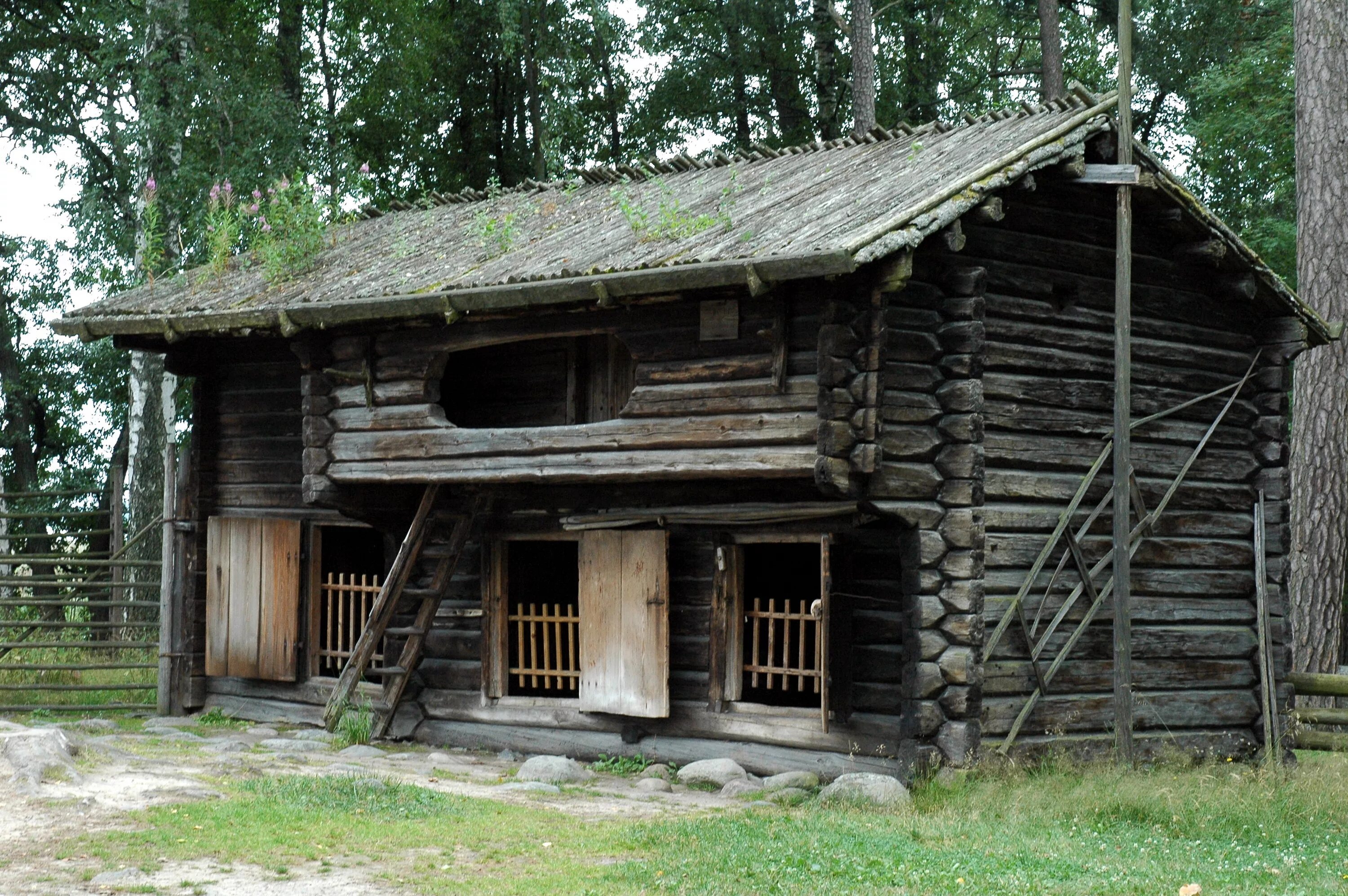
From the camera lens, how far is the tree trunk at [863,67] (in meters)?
22.4

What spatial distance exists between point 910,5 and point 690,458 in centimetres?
1963

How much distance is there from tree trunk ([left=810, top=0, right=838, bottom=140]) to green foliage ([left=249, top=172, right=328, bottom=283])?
13.0 m

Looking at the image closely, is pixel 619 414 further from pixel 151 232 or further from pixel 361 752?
pixel 151 232

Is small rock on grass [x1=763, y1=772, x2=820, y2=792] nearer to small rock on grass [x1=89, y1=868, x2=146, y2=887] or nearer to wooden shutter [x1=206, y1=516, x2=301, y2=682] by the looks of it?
small rock on grass [x1=89, y1=868, x2=146, y2=887]

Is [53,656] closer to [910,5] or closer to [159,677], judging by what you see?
[159,677]


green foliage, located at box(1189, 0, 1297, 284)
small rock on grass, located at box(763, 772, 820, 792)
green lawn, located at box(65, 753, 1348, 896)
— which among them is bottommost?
small rock on grass, located at box(763, 772, 820, 792)

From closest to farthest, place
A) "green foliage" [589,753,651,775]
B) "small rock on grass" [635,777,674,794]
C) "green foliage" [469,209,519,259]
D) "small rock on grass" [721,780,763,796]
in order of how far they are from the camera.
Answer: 1. "small rock on grass" [721,780,763,796]
2. "small rock on grass" [635,777,674,794]
3. "green foliage" [589,753,651,775]
4. "green foliage" [469,209,519,259]

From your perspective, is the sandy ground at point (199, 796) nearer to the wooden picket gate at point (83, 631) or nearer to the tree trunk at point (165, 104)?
the wooden picket gate at point (83, 631)

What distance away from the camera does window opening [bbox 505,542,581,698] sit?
1373 centimetres

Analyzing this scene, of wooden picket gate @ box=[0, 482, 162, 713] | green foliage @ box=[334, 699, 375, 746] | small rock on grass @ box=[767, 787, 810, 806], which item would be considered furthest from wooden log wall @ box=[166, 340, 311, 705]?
small rock on grass @ box=[767, 787, 810, 806]

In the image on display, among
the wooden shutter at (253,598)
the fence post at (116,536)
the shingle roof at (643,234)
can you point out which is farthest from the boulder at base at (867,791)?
the fence post at (116,536)

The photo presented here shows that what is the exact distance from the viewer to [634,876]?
26.3ft

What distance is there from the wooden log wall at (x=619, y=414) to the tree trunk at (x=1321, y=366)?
7.09 meters

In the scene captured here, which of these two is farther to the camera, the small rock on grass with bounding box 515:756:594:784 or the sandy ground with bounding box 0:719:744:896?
the small rock on grass with bounding box 515:756:594:784
